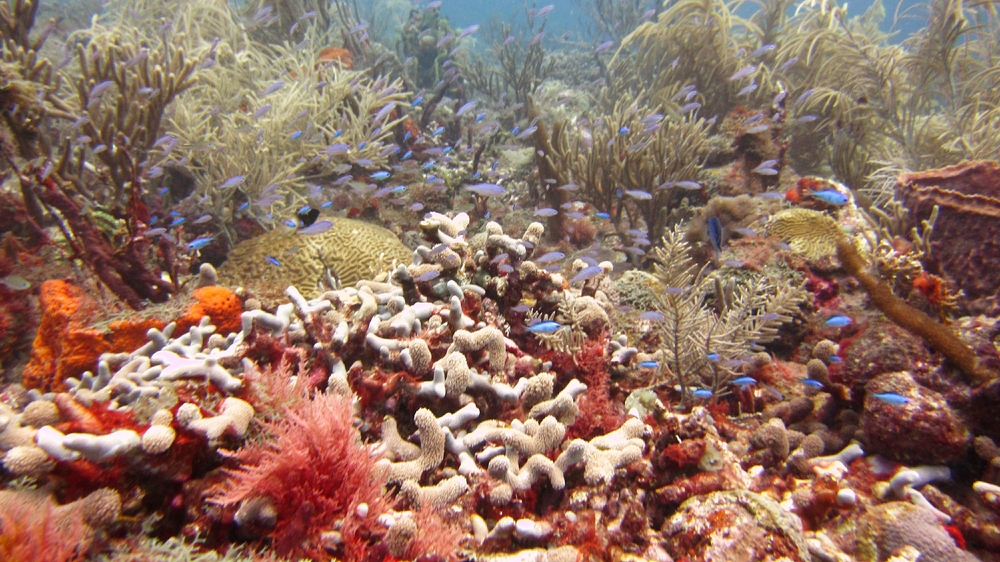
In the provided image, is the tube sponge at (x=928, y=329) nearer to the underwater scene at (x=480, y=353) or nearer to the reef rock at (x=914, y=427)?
the underwater scene at (x=480, y=353)

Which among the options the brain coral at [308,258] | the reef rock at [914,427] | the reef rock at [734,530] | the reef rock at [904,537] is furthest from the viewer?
the brain coral at [308,258]

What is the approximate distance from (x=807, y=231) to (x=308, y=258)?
622 cm

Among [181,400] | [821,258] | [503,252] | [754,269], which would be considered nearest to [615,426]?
[503,252]

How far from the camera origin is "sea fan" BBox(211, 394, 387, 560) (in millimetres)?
2096

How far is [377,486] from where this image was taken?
2281 millimetres

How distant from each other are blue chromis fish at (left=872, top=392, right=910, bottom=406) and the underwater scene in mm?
30

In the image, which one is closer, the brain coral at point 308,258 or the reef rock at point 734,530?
the reef rock at point 734,530

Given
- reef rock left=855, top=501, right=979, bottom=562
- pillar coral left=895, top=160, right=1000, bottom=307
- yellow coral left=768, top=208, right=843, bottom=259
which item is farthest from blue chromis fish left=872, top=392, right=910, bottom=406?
yellow coral left=768, top=208, right=843, bottom=259

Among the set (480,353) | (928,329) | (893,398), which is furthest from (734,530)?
(928,329)

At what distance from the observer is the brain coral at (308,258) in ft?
18.5

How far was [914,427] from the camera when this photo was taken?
2939 millimetres

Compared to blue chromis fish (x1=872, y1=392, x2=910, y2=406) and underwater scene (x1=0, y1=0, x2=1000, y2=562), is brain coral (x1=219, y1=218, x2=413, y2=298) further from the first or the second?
blue chromis fish (x1=872, y1=392, x2=910, y2=406)

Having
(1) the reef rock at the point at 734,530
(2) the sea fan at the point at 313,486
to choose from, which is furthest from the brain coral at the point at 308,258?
(1) the reef rock at the point at 734,530

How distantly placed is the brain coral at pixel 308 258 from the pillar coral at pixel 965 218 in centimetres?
610
